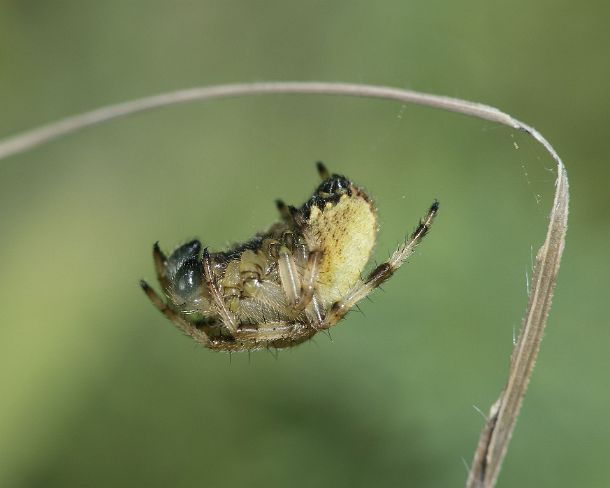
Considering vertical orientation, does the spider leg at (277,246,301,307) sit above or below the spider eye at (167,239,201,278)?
above

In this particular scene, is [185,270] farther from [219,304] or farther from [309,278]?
[309,278]

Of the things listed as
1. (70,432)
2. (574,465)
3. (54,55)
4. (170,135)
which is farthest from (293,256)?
(54,55)

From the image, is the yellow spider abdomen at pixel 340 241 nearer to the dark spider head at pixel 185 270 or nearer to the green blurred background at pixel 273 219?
the dark spider head at pixel 185 270

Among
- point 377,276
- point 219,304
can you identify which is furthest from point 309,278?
point 219,304

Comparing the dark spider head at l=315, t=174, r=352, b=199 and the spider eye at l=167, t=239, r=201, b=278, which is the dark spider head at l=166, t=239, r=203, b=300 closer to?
the spider eye at l=167, t=239, r=201, b=278

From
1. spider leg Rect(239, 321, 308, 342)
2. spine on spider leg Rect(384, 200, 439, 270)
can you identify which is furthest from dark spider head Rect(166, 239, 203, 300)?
spine on spider leg Rect(384, 200, 439, 270)

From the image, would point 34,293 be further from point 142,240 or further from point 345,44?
point 345,44

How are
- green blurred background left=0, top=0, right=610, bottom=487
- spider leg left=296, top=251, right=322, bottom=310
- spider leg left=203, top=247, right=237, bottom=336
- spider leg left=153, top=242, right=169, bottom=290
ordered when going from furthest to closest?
green blurred background left=0, top=0, right=610, bottom=487 → spider leg left=153, top=242, right=169, bottom=290 → spider leg left=203, top=247, right=237, bottom=336 → spider leg left=296, top=251, right=322, bottom=310
